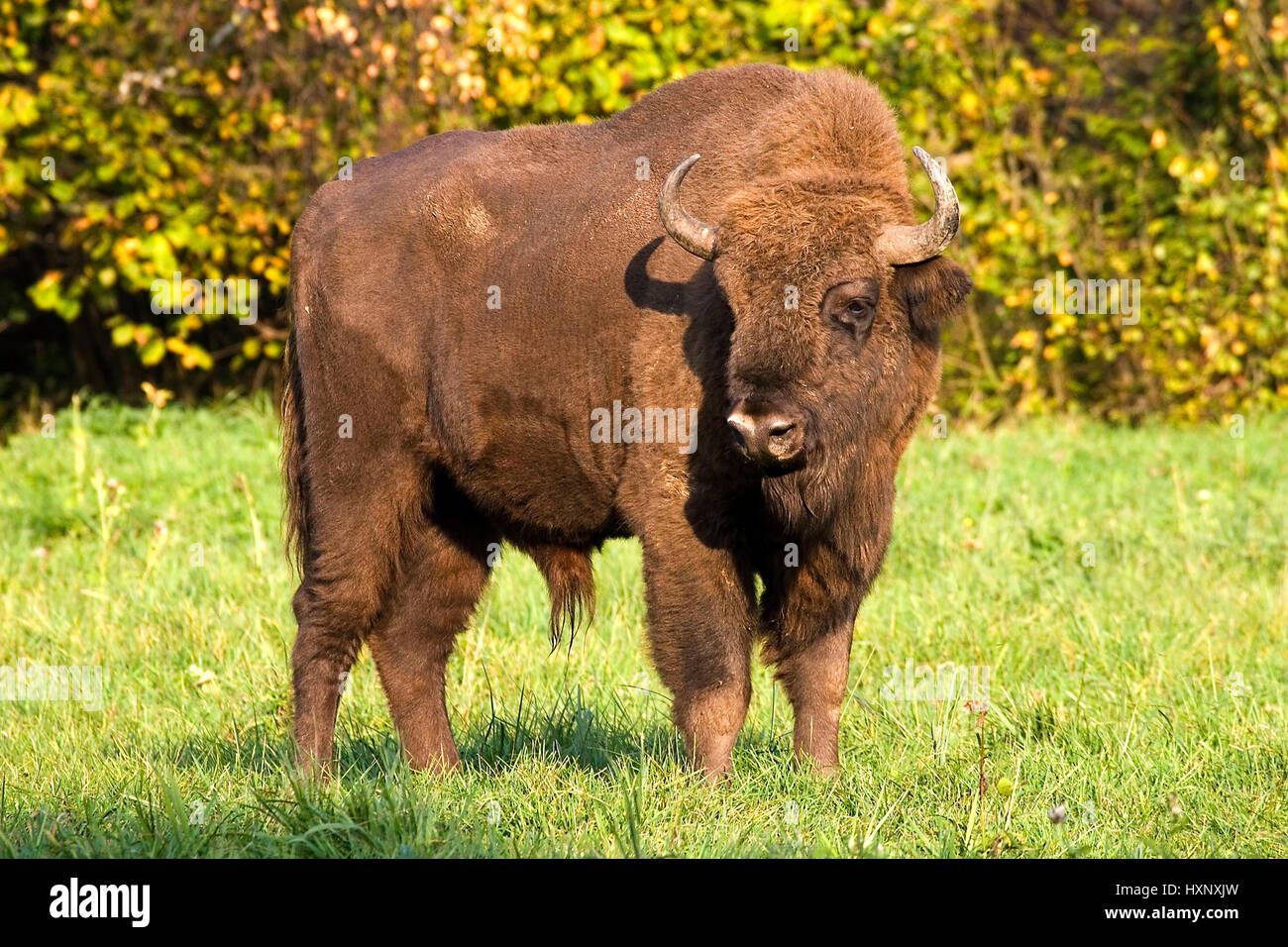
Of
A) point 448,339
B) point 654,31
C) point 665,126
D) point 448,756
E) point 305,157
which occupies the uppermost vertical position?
A: point 654,31

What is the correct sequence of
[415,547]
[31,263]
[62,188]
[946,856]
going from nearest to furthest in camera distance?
[946,856], [415,547], [62,188], [31,263]

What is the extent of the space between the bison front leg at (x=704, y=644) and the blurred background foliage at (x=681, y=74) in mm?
5926

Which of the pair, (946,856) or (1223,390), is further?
(1223,390)

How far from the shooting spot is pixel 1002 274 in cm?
1227

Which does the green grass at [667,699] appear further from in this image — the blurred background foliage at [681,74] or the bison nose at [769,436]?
the blurred background foliage at [681,74]

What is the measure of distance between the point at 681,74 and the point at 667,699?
6559 mm

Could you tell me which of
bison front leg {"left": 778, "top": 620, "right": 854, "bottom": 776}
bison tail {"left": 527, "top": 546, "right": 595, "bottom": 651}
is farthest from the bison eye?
bison tail {"left": 527, "top": 546, "right": 595, "bottom": 651}

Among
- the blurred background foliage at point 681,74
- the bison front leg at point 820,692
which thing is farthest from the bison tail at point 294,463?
the blurred background foliage at point 681,74

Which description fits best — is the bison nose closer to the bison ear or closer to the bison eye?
the bison eye

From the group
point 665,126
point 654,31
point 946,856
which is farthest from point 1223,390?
point 946,856

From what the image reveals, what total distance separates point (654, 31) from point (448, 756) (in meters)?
7.07
